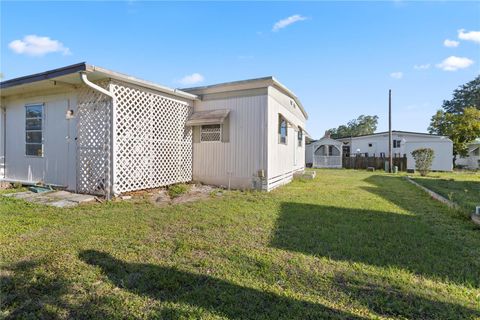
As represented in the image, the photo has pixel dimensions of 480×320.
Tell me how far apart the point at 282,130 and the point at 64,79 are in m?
7.06

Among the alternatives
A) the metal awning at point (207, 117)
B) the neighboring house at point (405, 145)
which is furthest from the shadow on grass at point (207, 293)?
the neighboring house at point (405, 145)

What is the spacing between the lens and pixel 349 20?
8164mm

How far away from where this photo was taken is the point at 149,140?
7387mm

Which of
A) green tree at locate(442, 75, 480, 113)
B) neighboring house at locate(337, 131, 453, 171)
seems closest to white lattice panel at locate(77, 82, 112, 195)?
neighboring house at locate(337, 131, 453, 171)

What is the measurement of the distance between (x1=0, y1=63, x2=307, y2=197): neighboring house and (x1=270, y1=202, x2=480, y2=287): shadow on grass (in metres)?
3.39

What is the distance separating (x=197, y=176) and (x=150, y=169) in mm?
2007

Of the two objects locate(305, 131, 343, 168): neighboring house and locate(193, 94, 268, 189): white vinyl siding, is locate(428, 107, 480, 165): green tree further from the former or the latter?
locate(193, 94, 268, 189): white vinyl siding

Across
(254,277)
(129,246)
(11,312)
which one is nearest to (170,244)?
(129,246)

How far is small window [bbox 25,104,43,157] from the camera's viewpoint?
795cm

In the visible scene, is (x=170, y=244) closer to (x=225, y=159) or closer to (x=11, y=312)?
(x=11, y=312)

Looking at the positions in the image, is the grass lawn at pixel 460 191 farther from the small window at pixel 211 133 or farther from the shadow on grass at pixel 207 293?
the small window at pixel 211 133

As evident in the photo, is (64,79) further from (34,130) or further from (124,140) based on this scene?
(34,130)

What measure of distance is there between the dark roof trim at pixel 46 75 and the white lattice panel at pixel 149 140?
2.65 ft

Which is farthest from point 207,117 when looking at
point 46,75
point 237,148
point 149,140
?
point 46,75
